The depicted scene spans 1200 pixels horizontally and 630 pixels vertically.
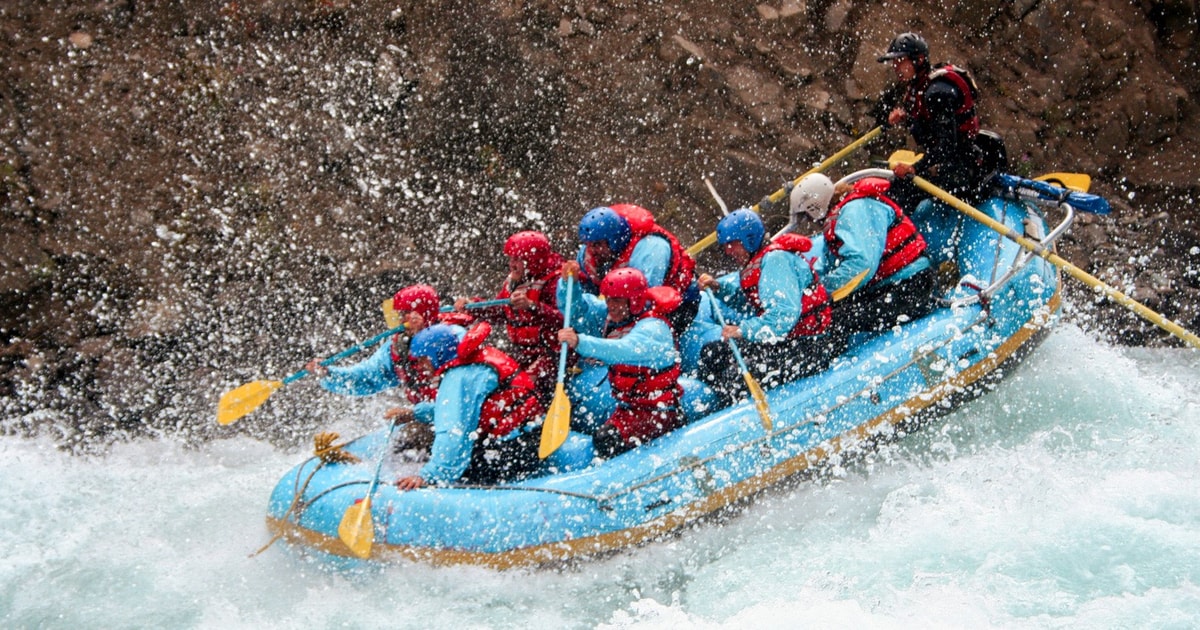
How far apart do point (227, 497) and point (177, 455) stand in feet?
3.22

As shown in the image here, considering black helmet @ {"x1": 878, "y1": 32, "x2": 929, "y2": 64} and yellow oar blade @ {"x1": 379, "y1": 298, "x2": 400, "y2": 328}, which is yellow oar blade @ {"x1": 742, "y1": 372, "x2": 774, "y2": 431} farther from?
black helmet @ {"x1": 878, "y1": 32, "x2": 929, "y2": 64}

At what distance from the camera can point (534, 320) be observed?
19.4 feet

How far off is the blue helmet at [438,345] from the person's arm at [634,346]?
67 cm

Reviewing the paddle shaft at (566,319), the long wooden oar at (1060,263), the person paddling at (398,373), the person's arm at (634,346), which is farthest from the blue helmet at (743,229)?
the person paddling at (398,373)

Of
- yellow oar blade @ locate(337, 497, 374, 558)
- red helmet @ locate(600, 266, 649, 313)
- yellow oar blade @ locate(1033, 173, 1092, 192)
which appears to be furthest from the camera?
yellow oar blade @ locate(1033, 173, 1092, 192)

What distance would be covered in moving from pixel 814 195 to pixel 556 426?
219 centimetres

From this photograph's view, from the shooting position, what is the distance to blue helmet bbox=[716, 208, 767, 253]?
18.8ft

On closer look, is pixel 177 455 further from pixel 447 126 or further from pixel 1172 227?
pixel 1172 227

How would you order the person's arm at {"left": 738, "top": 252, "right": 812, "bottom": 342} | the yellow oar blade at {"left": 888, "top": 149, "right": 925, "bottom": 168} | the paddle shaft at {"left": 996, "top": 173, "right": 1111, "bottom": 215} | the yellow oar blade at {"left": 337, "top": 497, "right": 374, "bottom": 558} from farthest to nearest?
the yellow oar blade at {"left": 888, "top": 149, "right": 925, "bottom": 168} < the paddle shaft at {"left": 996, "top": 173, "right": 1111, "bottom": 215} < the person's arm at {"left": 738, "top": 252, "right": 812, "bottom": 342} < the yellow oar blade at {"left": 337, "top": 497, "right": 374, "bottom": 558}

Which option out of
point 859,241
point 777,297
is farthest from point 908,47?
point 777,297

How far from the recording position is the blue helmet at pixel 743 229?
5.72 m

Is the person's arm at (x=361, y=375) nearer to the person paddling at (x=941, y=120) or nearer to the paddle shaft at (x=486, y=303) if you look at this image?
the paddle shaft at (x=486, y=303)

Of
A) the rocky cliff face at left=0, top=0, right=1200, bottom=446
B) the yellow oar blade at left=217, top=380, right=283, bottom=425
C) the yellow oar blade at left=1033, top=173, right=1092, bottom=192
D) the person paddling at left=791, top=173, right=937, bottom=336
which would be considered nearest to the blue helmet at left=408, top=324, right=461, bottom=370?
the yellow oar blade at left=217, top=380, right=283, bottom=425

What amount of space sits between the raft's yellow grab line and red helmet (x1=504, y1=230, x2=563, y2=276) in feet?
5.53
